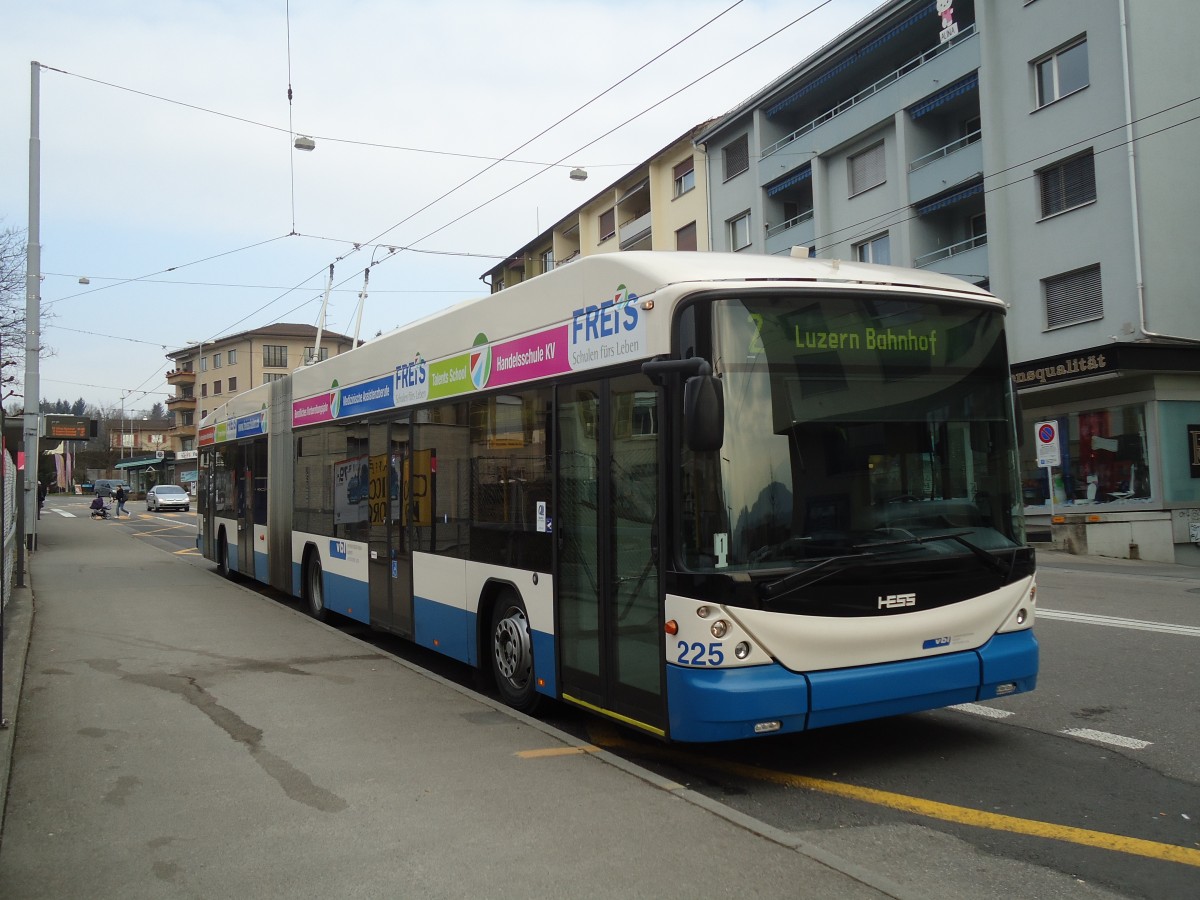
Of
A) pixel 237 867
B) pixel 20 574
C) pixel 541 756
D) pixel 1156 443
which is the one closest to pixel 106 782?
pixel 237 867

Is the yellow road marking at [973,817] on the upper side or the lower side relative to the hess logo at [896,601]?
lower

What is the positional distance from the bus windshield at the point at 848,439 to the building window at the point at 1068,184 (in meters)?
19.1

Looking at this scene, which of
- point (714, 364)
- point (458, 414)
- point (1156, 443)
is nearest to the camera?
point (714, 364)

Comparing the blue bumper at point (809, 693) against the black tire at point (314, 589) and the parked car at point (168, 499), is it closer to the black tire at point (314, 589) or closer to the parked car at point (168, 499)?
the black tire at point (314, 589)

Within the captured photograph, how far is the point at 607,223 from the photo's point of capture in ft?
145

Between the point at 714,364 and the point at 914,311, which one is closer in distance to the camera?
the point at 714,364

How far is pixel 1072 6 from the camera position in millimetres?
22391

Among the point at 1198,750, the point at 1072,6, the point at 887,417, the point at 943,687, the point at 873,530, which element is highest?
the point at 1072,6

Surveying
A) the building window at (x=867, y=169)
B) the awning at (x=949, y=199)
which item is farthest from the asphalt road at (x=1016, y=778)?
the building window at (x=867, y=169)

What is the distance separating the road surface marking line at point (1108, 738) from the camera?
591 centimetres

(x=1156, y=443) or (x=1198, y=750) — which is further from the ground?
(x=1156, y=443)

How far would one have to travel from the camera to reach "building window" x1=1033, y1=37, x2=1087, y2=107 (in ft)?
73.6

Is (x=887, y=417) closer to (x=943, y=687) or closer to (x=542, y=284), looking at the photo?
(x=943, y=687)

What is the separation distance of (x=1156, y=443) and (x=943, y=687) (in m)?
18.2
